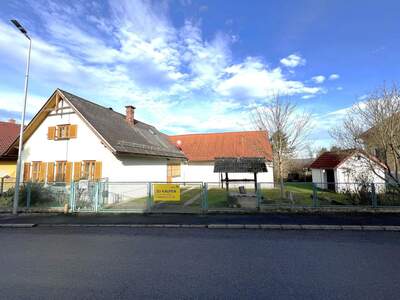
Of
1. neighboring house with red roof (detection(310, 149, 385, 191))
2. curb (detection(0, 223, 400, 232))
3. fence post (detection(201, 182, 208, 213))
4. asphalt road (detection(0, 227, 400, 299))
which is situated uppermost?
neighboring house with red roof (detection(310, 149, 385, 191))

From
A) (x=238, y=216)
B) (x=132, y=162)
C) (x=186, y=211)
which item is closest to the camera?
(x=238, y=216)

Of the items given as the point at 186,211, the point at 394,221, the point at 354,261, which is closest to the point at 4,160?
the point at 186,211

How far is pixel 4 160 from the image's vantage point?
2055 cm

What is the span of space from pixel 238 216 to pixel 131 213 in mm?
5067

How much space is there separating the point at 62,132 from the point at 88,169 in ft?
11.5

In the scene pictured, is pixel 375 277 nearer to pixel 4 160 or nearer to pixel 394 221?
pixel 394 221

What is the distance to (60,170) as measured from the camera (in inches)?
696

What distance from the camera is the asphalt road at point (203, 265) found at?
4.22m

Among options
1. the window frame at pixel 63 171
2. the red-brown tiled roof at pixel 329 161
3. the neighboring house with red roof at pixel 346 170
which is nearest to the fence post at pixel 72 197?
the window frame at pixel 63 171

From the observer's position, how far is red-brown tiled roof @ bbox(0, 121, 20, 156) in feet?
72.8

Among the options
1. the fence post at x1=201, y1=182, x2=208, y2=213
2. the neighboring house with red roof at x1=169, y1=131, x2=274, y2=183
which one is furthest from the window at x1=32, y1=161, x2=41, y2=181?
the fence post at x1=201, y1=182, x2=208, y2=213

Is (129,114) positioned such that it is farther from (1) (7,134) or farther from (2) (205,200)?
(2) (205,200)

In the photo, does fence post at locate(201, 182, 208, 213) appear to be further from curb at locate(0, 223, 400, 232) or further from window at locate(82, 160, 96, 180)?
window at locate(82, 160, 96, 180)

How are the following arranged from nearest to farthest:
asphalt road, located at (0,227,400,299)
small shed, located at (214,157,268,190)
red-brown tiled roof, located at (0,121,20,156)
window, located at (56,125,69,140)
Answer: asphalt road, located at (0,227,400,299) < small shed, located at (214,157,268,190) < window, located at (56,125,69,140) < red-brown tiled roof, located at (0,121,20,156)
